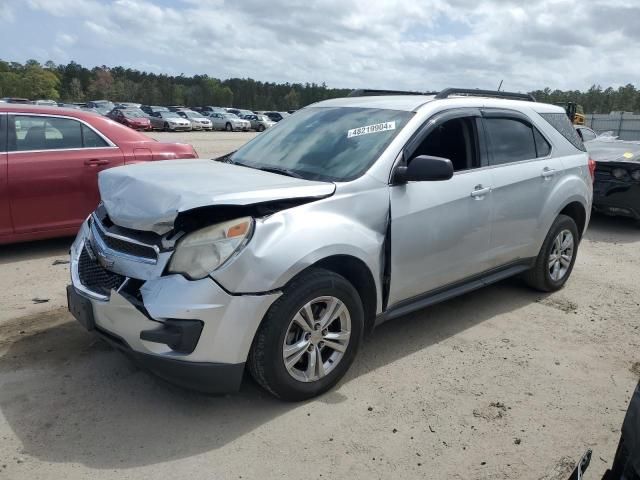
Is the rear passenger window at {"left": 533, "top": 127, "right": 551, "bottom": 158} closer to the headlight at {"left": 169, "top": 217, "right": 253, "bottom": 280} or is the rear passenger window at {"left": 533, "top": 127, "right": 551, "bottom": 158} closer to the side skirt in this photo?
the side skirt

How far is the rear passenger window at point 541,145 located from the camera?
16.3 ft

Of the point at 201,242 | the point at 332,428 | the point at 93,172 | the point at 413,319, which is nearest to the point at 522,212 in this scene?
the point at 413,319

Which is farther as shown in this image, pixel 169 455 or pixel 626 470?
pixel 169 455

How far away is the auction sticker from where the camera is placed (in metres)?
3.86

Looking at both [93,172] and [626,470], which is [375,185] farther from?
[93,172]

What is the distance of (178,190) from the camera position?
311cm

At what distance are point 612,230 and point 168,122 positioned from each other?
33.2 metres

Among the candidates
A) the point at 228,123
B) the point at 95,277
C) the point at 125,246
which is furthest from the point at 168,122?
the point at 125,246

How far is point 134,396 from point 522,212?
Answer: 131 inches

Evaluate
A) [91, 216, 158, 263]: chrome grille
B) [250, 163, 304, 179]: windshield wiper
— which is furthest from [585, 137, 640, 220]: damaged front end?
[91, 216, 158, 263]: chrome grille

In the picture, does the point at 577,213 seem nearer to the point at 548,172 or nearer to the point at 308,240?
the point at 548,172

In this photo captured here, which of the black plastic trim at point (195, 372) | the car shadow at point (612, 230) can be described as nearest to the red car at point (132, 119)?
the car shadow at point (612, 230)

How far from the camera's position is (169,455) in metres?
2.79

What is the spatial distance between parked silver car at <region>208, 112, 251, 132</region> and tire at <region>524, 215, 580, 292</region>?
39.3m
